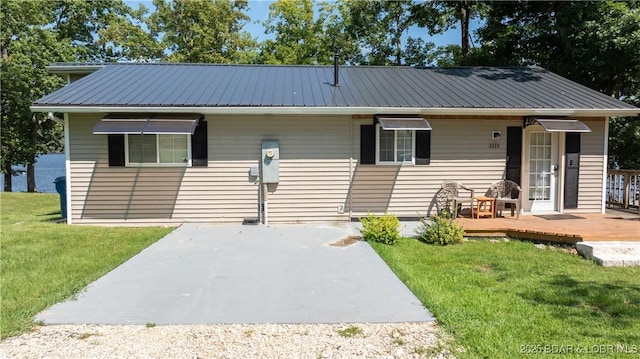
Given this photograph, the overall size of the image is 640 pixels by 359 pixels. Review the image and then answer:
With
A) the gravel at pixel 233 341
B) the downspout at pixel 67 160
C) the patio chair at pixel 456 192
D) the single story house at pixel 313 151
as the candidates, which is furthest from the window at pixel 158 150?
the patio chair at pixel 456 192

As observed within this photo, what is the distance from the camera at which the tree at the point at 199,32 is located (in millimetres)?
22516

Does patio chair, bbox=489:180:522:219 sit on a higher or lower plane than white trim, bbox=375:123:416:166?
lower

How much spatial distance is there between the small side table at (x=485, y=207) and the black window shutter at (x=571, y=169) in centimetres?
180

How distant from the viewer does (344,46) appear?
72.0 feet

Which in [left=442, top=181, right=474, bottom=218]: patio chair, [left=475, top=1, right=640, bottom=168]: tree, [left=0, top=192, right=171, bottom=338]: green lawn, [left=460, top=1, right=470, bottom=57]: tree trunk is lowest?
[left=0, top=192, right=171, bottom=338]: green lawn

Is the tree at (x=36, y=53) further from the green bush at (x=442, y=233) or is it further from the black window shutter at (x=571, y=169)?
the black window shutter at (x=571, y=169)

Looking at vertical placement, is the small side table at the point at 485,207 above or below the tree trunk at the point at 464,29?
below

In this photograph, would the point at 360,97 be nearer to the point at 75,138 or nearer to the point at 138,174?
the point at 138,174

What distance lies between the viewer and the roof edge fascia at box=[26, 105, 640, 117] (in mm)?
7560

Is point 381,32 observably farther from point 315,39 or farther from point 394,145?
point 394,145

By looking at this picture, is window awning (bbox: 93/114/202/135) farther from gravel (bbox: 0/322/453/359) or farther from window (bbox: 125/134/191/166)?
gravel (bbox: 0/322/453/359)

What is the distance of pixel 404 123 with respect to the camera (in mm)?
7887

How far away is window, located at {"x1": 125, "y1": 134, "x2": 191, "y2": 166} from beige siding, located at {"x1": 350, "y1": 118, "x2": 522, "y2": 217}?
137 inches

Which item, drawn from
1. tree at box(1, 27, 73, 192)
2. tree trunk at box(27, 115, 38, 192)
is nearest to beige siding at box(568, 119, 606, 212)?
tree at box(1, 27, 73, 192)
